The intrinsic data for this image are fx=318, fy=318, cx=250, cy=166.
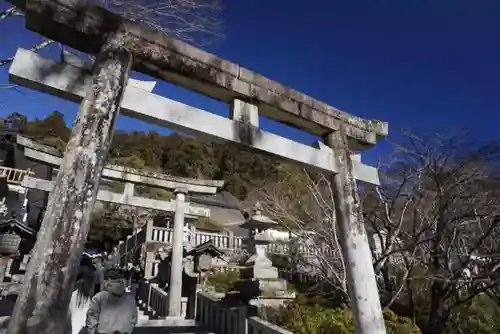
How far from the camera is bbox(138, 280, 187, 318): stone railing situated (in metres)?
8.21

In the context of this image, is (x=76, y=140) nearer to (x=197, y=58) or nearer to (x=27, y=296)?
(x=27, y=296)

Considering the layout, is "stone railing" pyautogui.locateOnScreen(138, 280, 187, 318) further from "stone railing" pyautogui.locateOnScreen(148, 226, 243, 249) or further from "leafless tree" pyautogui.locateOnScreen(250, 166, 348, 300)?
"leafless tree" pyautogui.locateOnScreen(250, 166, 348, 300)

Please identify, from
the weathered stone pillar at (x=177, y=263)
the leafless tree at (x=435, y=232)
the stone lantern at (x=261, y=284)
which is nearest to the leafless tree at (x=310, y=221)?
the leafless tree at (x=435, y=232)

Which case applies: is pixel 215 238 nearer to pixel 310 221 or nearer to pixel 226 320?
pixel 310 221

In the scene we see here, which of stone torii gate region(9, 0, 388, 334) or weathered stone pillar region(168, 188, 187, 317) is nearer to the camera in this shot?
stone torii gate region(9, 0, 388, 334)

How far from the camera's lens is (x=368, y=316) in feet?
10.3

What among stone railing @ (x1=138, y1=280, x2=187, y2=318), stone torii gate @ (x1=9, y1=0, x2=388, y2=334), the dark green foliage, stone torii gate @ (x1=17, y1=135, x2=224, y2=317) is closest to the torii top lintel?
stone torii gate @ (x1=9, y1=0, x2=388, y2=334)

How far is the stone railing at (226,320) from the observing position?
165 inches

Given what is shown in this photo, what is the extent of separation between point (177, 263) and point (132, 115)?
21.2ft

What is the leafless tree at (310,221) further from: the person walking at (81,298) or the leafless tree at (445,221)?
the person walking at (81,298)

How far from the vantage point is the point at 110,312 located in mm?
3764

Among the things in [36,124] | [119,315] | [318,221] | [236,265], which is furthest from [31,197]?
[119,315]

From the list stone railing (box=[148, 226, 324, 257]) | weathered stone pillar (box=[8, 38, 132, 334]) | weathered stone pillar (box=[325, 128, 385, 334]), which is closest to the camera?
weathered stone pillar (box=[8, 38, 132, 334])

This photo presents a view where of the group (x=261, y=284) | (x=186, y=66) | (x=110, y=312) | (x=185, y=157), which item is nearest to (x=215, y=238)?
(x=261, y=284)
